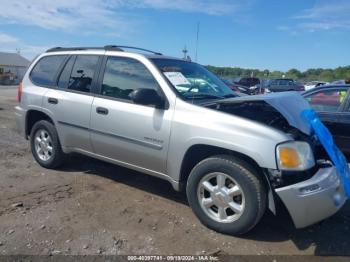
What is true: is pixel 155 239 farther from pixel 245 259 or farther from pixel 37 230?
pixel 37 230

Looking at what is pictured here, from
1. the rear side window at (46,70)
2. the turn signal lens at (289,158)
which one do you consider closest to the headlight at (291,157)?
the turn signal lens at (289,158)

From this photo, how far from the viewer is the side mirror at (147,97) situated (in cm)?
420

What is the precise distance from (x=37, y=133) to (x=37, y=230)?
7.95ft

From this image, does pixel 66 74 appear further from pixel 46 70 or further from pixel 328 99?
pixel 328 99

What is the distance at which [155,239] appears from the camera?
3711 mm

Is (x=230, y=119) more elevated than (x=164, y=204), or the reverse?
(x=230, y=119)

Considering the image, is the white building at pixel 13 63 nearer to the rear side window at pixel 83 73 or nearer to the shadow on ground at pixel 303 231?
the rear side window at pixel 83 73

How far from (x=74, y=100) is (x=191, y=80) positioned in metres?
1.64

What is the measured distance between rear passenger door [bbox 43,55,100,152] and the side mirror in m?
1.01

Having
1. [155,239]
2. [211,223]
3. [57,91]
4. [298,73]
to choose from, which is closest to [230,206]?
[211,223]

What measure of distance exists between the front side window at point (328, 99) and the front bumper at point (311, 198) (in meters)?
3.09

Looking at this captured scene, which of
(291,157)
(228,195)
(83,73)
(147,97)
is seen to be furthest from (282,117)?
(83,73)

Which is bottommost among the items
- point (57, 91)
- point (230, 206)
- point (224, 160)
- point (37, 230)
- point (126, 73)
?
point (37, 230)

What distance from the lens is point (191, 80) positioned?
4.79 meters
